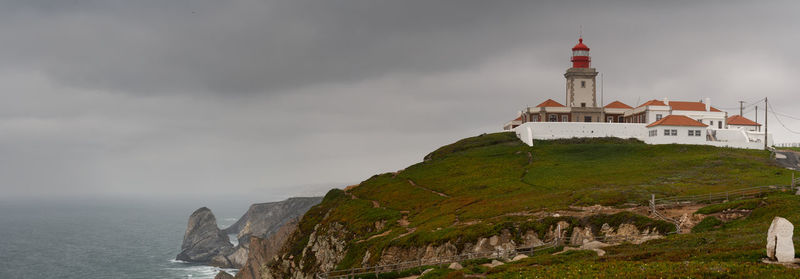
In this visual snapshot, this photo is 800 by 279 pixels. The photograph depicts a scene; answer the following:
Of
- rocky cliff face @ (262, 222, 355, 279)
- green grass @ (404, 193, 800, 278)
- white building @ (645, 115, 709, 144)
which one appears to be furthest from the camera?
white building @ (645, 115, 709, 144)

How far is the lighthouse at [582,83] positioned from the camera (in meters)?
116

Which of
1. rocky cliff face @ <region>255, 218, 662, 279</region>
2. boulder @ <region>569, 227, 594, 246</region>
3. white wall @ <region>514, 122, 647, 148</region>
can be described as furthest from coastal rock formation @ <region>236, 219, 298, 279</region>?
boulder @ <region>569, 227, 594, 246</region>

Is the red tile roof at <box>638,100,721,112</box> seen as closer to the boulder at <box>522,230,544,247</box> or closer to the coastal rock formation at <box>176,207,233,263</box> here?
the boulder at <box>522,230,544,247</box>

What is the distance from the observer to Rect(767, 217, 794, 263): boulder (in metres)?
20.8

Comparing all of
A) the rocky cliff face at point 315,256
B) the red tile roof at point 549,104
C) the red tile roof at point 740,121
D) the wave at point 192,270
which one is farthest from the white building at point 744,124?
the wave at point 192,270

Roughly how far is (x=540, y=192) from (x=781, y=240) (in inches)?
1927

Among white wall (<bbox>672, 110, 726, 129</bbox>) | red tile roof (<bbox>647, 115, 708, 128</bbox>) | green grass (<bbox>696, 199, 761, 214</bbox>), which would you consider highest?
white wall (<bbox>672, 110, 726, 129</bbox>)

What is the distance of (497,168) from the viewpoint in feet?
305

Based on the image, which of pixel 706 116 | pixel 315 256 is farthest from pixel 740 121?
pixel 315 256

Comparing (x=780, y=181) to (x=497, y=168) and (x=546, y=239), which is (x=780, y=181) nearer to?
(x=546, y=239)

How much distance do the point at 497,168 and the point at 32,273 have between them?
485 feet

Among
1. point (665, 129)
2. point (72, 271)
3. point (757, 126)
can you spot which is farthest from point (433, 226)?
point (72, 271)

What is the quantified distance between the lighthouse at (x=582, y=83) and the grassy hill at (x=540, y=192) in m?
13.8

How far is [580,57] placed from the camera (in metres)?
117
